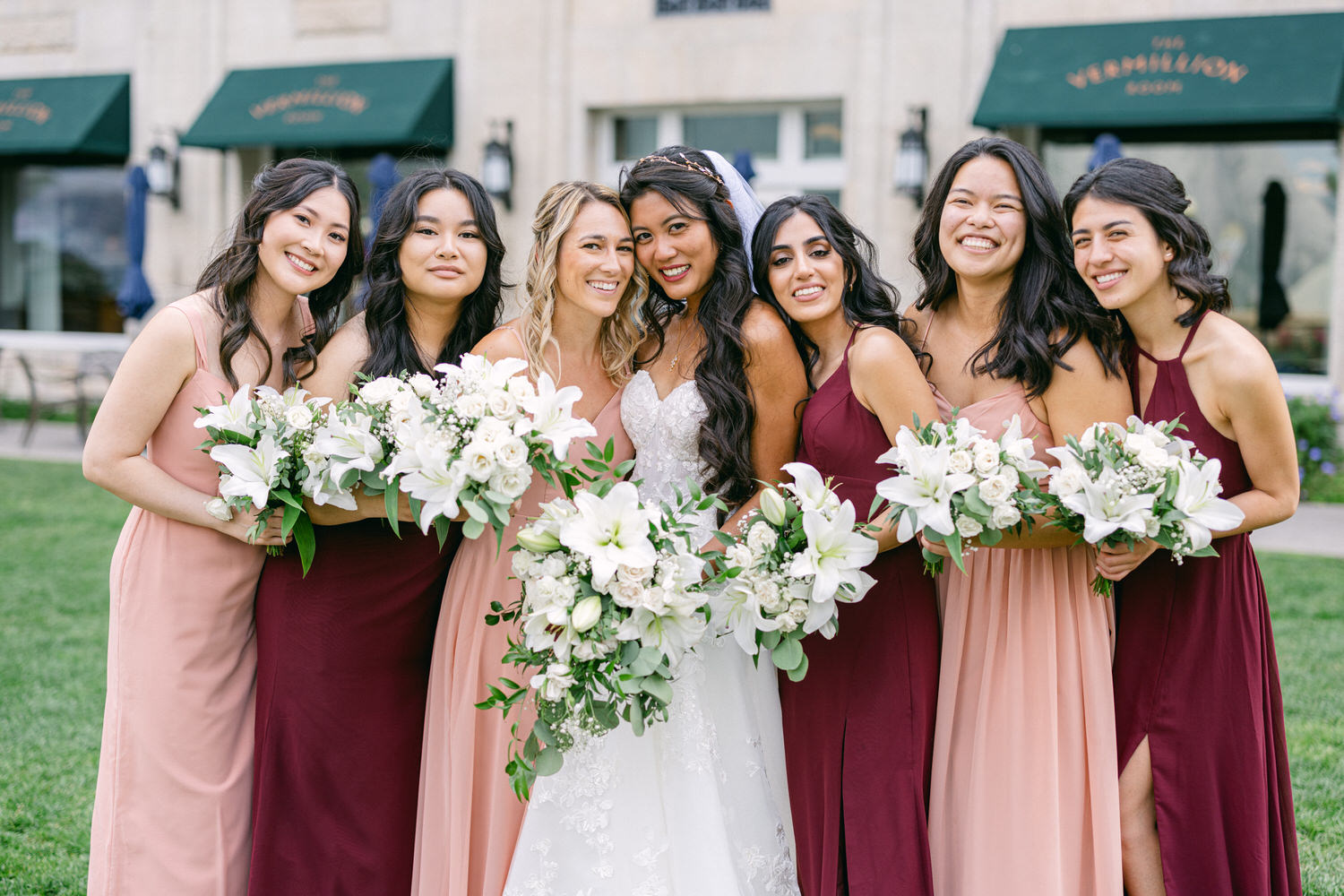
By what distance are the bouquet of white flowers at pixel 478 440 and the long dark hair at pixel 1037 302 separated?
1.34m

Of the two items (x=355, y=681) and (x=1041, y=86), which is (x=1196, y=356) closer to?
(x=355, y=681)

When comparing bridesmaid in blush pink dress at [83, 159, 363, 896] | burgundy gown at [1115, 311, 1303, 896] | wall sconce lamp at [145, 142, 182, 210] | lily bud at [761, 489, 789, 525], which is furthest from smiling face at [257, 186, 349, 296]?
wall sconce lamp at [145, 142, 182, 210]

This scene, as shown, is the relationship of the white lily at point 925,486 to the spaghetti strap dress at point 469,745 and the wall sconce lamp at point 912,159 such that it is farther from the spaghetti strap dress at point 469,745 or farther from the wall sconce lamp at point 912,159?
the wall sconce lamp at point 912,159

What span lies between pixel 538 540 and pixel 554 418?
324mm

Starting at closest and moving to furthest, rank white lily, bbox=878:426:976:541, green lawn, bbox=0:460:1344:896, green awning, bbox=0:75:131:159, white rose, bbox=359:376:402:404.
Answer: white lily, bbox=878:426:976:541, white rose, bbox=359:376:402:404, green lawn, bbox=0:460:1344:896, green awning, bbox=0:75:131:159

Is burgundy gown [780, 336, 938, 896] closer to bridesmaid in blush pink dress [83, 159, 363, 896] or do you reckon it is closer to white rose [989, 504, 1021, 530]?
white rose [989, 504, 1021, 530]

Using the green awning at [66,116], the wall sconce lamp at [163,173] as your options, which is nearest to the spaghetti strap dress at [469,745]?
A: the wall sconce lamp at [163,173]

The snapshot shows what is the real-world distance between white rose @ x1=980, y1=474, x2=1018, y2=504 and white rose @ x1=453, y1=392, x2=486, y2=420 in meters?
1.27

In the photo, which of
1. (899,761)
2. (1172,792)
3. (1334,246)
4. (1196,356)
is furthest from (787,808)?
(1334,246)

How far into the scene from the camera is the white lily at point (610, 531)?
284 centimetres

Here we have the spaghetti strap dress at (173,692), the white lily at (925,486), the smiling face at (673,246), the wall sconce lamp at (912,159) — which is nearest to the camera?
the white lily at (925,486)

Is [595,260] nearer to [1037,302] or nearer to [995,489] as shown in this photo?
[1037,302]

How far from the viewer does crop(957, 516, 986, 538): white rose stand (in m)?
2.87

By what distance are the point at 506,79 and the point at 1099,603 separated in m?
12.2
